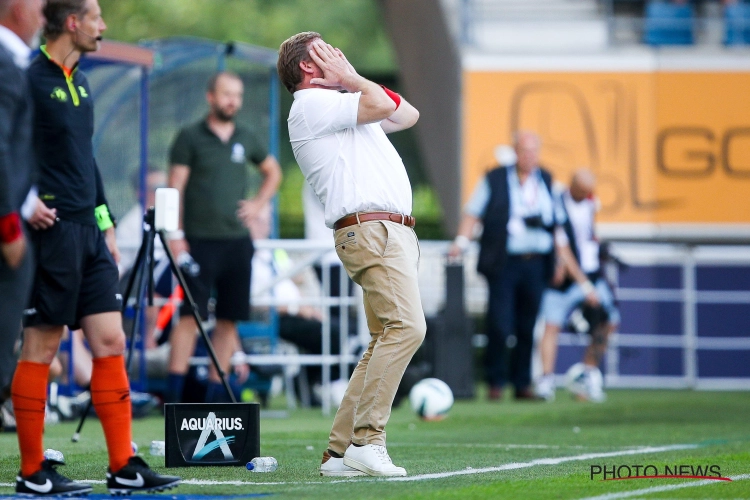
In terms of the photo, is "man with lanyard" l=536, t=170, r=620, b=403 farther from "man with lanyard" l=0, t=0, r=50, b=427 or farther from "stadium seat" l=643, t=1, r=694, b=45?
"man with lanyard" l=0, t=0, r=50, b=427

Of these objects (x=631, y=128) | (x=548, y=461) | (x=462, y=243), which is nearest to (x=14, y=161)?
(x=548, y=461)

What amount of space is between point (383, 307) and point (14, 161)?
210 cm

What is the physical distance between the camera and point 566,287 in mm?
14078

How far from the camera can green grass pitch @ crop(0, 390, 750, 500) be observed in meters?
5.61

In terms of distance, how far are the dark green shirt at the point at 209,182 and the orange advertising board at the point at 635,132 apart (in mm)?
8484

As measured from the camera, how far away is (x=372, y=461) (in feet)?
20.2

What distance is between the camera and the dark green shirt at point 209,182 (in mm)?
10406

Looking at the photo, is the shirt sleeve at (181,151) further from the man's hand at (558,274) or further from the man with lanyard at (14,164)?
the man with lanyard at (14,164)

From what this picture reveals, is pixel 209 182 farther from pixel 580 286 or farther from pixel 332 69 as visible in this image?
pixel 580 286

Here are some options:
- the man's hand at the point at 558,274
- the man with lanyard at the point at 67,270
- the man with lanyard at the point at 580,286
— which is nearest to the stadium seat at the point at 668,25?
the man with lanyard at the point at 580,286

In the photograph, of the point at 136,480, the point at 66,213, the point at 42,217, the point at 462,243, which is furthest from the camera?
the point at 462,243

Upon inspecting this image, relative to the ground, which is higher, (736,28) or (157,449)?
(736,28)

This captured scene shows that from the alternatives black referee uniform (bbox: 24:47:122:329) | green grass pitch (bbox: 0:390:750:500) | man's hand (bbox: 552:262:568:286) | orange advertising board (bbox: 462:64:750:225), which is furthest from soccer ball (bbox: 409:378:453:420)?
orange advertising board (bbox: 462:64:750:225)

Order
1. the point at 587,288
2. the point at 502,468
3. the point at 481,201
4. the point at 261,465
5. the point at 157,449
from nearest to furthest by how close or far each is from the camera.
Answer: the point at 261,465
the point at 502,468
the point at 157,449
the point at 481,201
the point at 587,288
